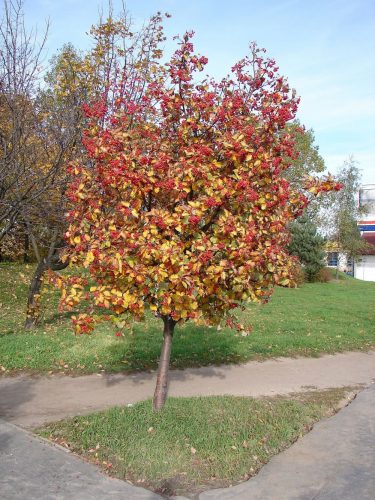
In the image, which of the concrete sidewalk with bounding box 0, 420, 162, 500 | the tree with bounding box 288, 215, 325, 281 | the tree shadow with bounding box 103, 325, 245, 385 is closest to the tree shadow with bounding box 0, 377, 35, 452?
the concrete sidewalk with bounding box 0, 420, 162, 500

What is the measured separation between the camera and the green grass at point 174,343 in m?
7.60

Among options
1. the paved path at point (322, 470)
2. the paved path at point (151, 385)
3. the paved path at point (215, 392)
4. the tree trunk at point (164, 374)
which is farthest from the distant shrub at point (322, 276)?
the tree trunk at point (164, 374)

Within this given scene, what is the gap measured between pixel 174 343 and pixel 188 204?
4560mm

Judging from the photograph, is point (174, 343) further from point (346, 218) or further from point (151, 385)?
point (346, 218)

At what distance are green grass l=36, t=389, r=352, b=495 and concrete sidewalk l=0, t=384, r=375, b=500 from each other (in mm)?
182

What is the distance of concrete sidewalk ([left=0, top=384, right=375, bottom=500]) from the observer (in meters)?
3.71

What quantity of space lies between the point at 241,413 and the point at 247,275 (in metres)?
1.74

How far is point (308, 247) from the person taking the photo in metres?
25.7

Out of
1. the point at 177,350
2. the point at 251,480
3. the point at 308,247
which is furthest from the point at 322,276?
the point at 251,480

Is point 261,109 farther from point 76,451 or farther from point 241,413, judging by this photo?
point 76,451

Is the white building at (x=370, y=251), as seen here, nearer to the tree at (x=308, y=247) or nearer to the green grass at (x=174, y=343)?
the tree at (x=308, y=247)

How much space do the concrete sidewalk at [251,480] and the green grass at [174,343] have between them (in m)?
2.71

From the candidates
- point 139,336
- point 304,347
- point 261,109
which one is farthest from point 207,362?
point 261,109

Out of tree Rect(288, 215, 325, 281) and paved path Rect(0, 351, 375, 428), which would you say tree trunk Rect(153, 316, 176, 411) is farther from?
tree Rect(288, 215, 325, 281)
